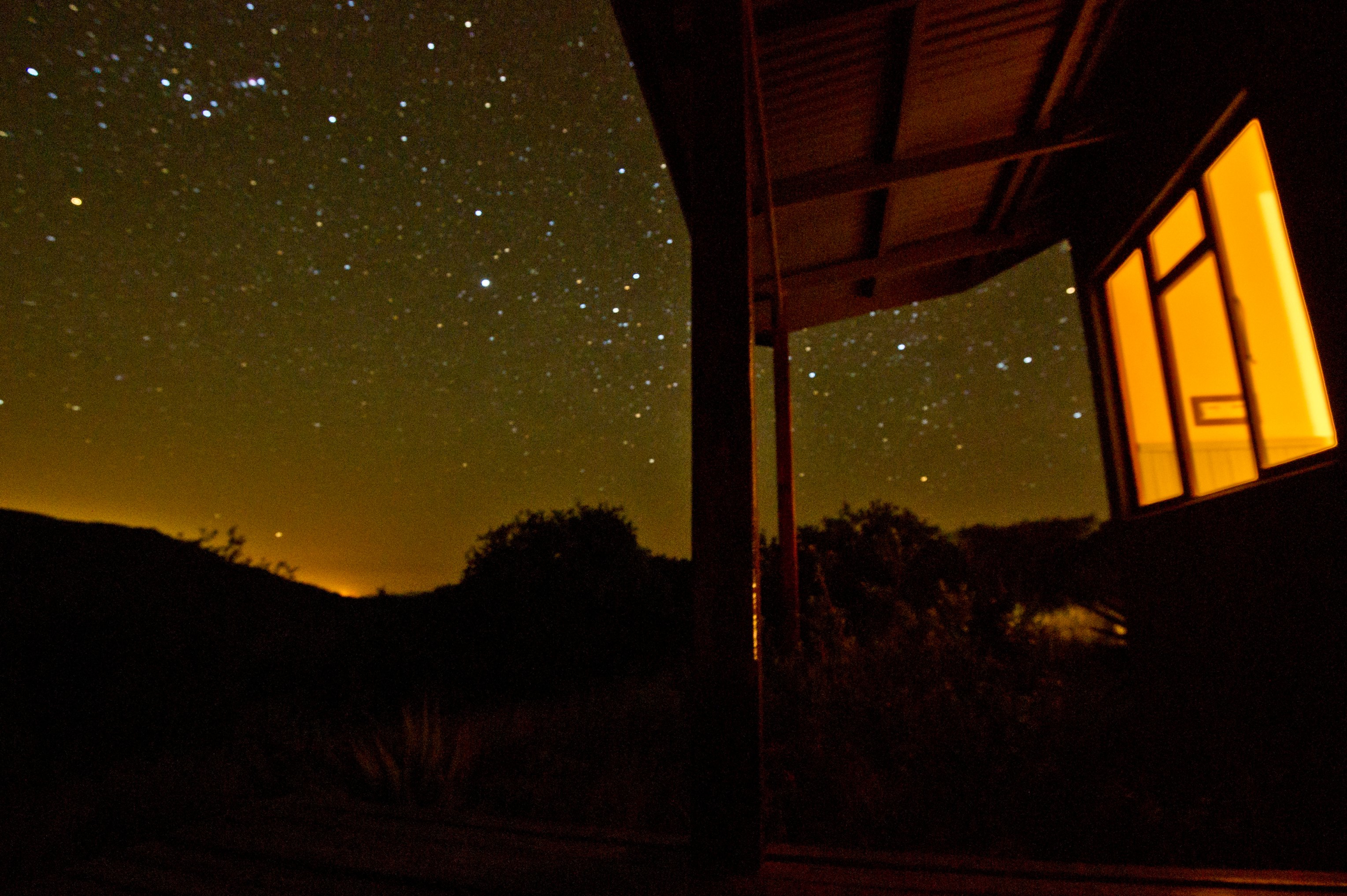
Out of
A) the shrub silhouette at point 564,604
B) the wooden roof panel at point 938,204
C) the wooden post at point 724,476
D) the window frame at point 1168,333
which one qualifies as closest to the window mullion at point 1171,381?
the window frame at point 1168,333

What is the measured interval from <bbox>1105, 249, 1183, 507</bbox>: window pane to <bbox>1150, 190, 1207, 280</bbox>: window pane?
278mm

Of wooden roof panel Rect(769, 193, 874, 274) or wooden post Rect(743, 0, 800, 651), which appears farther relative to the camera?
wooden post Rect(743, 0, 800, 651)

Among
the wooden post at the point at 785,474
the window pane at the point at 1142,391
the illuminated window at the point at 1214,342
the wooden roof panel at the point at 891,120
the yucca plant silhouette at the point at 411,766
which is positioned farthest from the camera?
the wooden post at the point at 785,474

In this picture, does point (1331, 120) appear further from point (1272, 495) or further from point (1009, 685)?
point (1009, 685)

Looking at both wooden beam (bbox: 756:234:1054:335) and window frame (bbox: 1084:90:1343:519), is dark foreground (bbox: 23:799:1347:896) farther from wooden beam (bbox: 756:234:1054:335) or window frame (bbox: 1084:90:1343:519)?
wooden beam (bbox: 756:234:1054:335)

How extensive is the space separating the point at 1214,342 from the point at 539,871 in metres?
5.91

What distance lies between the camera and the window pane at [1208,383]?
4535 mm

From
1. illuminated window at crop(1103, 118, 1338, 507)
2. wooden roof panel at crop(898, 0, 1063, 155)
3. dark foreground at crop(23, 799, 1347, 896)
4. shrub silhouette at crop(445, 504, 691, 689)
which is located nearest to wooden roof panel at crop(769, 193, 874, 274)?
wooden roof panel at crop(898, 0, 1063, 155)

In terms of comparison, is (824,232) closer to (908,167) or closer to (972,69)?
(908,167)

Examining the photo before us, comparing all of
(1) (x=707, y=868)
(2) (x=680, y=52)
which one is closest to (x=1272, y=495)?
(1) (x=707, y=868)

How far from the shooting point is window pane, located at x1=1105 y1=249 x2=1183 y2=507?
4715 mm

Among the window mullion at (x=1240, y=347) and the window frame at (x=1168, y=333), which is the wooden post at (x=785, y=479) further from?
the window mullion at (x=1240, y=347)

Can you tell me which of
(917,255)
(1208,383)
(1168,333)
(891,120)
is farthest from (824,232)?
(1208,383)

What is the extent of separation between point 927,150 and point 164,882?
17.2 ft
